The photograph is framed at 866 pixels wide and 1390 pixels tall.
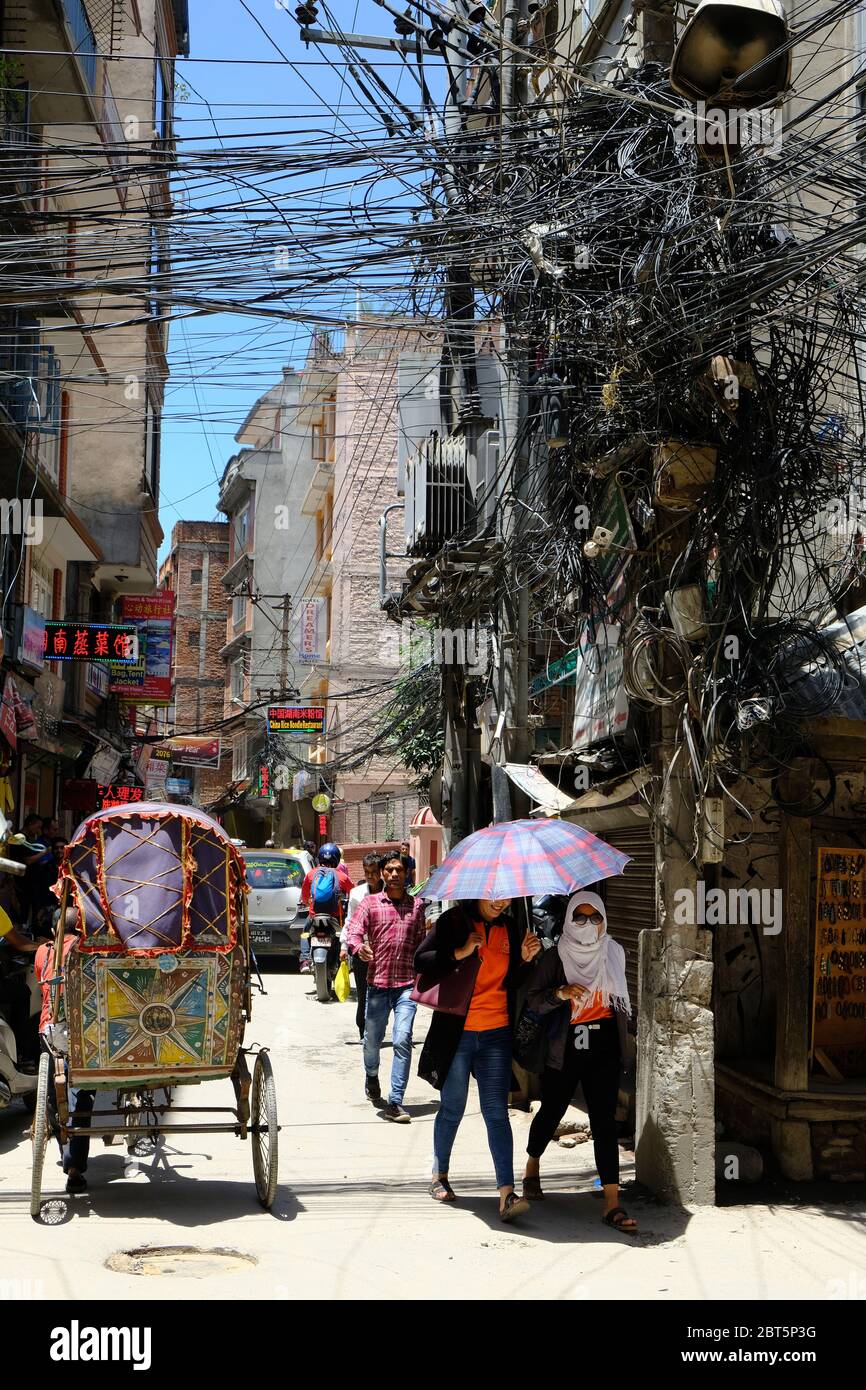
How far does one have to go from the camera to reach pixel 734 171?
316 inches

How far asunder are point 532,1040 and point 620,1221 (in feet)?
3.51

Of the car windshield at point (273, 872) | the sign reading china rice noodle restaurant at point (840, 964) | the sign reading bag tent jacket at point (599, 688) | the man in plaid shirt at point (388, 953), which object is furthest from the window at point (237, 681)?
the sign reading china rice noodle restaurant at point (840, 964)

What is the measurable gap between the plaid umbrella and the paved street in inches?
72.9

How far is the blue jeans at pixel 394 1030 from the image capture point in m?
10.8

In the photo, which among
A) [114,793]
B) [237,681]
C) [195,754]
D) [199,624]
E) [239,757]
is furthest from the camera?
[199,624]

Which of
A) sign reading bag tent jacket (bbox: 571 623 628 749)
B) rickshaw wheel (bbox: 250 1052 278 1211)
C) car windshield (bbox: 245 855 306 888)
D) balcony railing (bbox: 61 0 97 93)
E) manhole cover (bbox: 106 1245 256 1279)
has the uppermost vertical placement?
balcony railing (bbox: 61 0 97 93)

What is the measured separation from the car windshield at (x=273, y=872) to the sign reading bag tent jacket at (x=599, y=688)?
14.5 metres

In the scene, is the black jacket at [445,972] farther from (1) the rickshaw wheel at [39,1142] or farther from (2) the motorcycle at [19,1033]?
(2) the motorcycle at [19,1033]

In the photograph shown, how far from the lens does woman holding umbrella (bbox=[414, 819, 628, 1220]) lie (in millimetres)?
7648

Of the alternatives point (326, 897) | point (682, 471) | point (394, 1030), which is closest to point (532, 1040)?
point (394, 1030)

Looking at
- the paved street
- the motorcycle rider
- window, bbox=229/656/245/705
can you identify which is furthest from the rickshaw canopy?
window, bbox=229/656/245/705

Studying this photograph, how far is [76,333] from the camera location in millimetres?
26922

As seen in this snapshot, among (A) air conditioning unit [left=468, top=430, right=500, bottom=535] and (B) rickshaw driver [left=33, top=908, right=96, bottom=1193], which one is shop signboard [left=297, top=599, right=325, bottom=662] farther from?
(B) rickshaw driver [left=33, top=908, right=96, bottom=1193]

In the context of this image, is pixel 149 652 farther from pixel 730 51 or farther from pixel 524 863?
pixel 730 51
